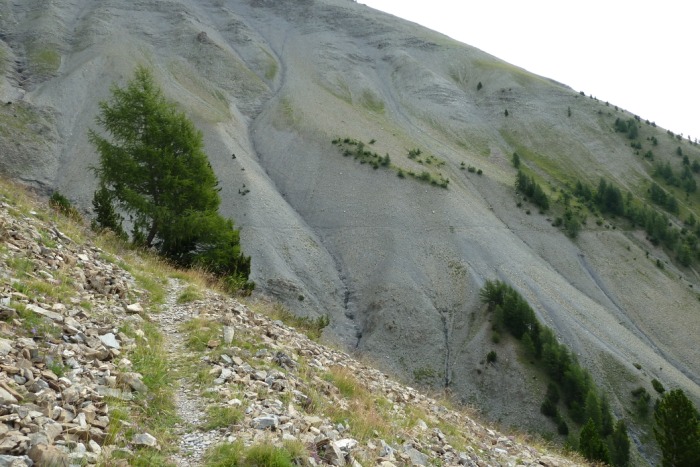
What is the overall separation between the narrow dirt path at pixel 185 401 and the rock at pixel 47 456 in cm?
143

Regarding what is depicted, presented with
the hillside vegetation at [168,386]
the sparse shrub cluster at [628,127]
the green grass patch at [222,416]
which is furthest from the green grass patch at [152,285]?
the sparse shrub cluster at [628,127]

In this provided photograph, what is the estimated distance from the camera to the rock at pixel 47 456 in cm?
439

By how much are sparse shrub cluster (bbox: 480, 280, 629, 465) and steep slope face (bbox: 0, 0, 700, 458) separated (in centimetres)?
192

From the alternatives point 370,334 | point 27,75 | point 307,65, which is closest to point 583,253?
→ point 370,334

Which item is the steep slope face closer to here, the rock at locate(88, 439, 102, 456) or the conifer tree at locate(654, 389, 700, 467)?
the conifer tree at locate(654, 389, 700, 467)

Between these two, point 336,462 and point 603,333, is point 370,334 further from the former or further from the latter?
point 336,462

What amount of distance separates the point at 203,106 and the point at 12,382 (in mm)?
78689

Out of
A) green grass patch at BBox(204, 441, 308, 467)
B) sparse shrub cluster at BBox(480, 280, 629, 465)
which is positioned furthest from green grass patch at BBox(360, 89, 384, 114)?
green grass patch at BBox(204, 441, 308, 467)

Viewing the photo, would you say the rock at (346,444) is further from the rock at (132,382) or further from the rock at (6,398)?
the rock at (6,398)

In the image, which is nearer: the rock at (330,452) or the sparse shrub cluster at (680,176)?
the rock at (330,452)

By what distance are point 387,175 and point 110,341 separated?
60.5 metres

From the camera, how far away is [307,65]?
106500 mm

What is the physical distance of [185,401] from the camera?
23.9 ft

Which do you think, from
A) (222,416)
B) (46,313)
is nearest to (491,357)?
(222,416)
